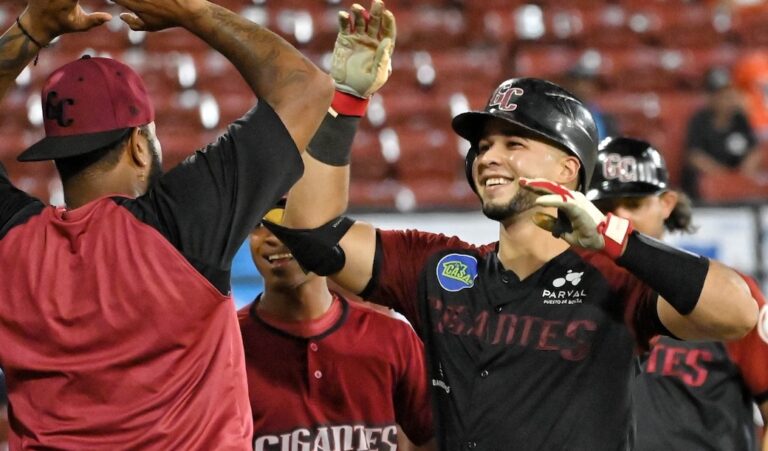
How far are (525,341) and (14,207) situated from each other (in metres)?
1.31

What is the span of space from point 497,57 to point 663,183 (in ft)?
19.9

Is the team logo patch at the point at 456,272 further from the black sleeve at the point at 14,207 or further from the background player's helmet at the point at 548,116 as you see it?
the black sleeve at the point at 14,207

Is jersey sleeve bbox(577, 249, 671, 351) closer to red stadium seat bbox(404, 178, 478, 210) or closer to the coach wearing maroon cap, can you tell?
the coach wearing maroon cap

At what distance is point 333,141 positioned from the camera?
328cm

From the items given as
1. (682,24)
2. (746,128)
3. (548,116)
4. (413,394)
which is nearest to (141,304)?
(548,116)

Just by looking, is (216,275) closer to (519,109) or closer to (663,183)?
(519,109)

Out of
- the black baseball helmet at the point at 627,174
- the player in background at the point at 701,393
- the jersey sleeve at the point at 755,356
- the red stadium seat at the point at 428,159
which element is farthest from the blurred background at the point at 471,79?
the jersey sleeve at the point at 755,356

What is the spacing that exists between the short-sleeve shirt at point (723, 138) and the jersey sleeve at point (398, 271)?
20.6 feet

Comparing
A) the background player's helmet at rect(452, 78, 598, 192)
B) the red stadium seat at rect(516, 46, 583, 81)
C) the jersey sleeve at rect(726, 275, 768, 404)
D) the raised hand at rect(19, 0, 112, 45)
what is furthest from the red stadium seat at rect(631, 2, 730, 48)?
the raised hand at rect(19, 0, 112, 45)

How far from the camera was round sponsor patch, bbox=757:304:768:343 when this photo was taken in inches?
151

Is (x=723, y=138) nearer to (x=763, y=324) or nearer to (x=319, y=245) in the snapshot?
(x=763, y=324)

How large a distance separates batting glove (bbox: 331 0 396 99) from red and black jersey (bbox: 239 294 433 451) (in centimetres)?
94

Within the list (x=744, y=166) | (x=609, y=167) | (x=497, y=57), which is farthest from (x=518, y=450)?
(x=497, y=57)

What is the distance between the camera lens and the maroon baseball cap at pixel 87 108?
109 inches
